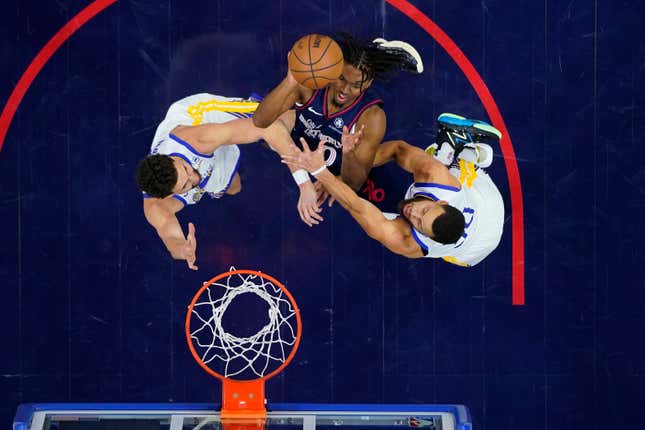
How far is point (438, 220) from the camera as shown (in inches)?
216

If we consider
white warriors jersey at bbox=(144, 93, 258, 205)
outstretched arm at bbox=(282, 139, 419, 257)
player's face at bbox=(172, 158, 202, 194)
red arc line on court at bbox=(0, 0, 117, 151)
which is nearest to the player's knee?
white warriors jersey at bbox=(144, 93, 258, 205)

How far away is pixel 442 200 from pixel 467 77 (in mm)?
1482

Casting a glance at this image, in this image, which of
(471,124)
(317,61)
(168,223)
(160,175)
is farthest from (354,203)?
(168,223)

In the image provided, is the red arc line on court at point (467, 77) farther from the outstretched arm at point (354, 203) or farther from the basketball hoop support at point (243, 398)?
the basketball hoop support at point (243, 398)

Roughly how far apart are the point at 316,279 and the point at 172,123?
71.3 inches

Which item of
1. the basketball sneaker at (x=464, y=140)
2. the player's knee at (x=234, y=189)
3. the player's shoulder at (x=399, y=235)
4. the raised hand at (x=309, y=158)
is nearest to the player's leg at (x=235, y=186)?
the player's knee at (x=234, y=189)

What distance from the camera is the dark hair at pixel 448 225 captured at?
17.9ft

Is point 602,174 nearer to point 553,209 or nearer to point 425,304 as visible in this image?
point 553,209

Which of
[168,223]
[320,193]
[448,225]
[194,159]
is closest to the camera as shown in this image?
[448,225]

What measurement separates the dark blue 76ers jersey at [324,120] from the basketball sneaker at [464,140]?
1.93 feet

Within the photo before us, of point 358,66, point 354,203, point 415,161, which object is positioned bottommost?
point 354,203

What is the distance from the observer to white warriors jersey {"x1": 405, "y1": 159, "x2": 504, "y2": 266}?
19.7ft

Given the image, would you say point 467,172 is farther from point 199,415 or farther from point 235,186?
point 199,415

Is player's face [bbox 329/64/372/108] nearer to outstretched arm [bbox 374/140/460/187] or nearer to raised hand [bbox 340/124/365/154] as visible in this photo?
raised hand [bbox 340/124/365/154]
